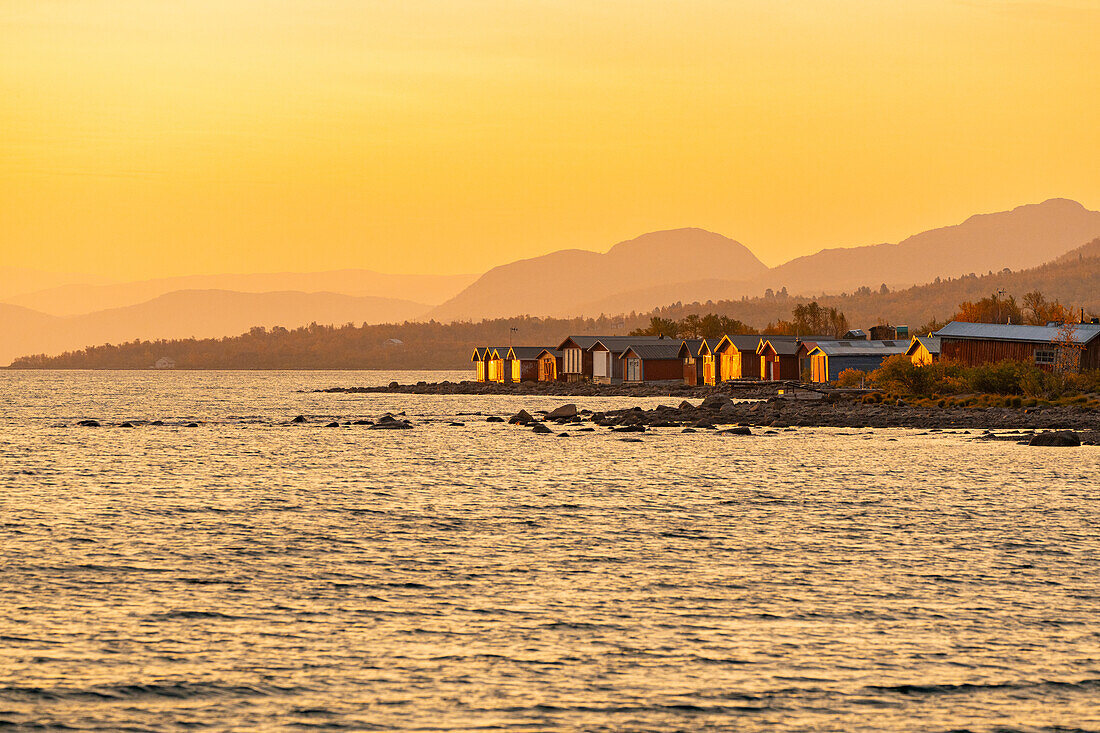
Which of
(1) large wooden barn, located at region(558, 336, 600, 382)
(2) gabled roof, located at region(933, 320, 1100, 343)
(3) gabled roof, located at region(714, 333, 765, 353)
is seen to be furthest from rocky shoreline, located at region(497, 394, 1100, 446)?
(1) large wooden barn, located at region(558, 336, 600, 382)

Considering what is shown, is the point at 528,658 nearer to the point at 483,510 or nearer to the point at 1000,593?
the point at 1000,593

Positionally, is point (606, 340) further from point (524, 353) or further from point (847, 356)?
point (847, 356)

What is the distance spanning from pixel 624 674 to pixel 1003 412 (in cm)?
6208

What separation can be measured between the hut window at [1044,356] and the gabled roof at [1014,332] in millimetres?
741

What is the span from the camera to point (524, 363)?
500 ft

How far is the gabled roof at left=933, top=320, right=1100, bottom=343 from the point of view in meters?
81.1

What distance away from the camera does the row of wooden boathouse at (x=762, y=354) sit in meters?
83.8

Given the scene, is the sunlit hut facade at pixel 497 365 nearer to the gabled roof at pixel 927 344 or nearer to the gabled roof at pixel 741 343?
the gabled roof at pixel 741 343

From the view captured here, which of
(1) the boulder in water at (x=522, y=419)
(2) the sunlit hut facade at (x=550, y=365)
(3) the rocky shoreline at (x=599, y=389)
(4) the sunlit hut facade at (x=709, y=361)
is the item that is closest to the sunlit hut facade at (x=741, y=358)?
(4) the sunlit hut facade at (x=709, y=361)

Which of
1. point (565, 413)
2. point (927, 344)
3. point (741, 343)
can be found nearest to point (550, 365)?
point (741, 343)

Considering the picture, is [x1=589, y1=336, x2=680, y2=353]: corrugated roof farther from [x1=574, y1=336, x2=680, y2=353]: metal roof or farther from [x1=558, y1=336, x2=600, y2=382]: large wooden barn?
[x1=558, y1=336, x2=600, y2=382]: large wooden barn

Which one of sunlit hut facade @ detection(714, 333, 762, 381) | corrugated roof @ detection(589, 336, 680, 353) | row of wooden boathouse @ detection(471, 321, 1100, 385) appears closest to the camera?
row of wooden boathouse @ detection(471, 321, 1100, 385)

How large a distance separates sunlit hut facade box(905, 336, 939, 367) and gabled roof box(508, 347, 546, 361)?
198 feet

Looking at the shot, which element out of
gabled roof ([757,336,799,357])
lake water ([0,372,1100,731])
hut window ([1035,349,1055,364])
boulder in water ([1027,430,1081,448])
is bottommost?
lake water ([0,372,1100,731])
